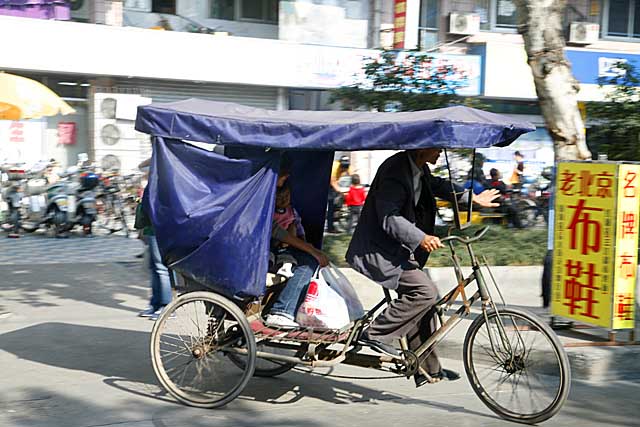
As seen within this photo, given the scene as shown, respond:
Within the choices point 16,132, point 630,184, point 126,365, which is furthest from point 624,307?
point 16,132

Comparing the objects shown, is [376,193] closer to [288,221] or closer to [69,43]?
[288,221]

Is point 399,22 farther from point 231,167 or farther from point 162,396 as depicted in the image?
point 162,396

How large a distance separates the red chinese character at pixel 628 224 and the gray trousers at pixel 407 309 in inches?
74.3

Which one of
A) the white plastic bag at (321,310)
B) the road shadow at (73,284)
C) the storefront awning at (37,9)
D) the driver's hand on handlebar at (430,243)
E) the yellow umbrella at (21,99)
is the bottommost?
the road shadow at (73,284)

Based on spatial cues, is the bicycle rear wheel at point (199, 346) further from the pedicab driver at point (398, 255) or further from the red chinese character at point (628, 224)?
the red chinese character at point (628, 224)

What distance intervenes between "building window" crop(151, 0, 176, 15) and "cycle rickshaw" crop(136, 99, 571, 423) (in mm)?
14932

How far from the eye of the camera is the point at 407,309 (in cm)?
496

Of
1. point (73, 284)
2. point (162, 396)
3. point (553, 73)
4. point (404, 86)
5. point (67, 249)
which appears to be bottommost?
point (67, 249)

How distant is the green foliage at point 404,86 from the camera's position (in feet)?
35.7

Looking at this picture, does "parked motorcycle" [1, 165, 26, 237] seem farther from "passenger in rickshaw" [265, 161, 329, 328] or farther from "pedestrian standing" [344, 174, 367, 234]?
"passenger in rickshaw" [265, 161, 329, 328]

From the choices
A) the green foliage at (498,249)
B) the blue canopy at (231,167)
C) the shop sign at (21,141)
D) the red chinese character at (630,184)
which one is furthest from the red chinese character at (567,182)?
the shop sign at (21,141)

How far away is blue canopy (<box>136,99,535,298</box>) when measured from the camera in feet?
15.8

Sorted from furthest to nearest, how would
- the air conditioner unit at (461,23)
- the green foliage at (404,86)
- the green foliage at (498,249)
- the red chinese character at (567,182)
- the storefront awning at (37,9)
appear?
the air conditioner unit at (461,23), the storefront awning at (37,9), the green foliage at (404,86), the green foliage at (498,249), the red chinese character at (567,182)

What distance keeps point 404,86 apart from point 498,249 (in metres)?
2.50
